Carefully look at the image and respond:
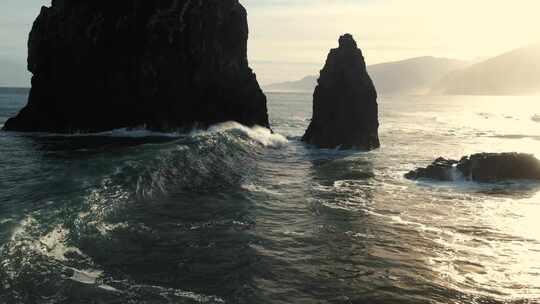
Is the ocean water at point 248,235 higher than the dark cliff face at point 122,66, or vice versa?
the dark cliff face at point 122,66

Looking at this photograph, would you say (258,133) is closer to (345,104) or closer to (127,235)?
(345,104)

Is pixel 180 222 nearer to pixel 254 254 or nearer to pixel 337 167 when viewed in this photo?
pixel 254 254

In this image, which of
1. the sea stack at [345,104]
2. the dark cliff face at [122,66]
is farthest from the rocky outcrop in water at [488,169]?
the dark cliff face at [122,66]

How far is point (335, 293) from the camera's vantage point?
42.7ft

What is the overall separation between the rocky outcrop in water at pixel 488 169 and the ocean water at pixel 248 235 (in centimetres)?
124

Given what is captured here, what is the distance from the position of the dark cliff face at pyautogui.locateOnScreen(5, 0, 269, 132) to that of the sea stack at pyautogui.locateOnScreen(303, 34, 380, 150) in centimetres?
1364

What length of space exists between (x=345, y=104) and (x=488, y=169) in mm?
21154

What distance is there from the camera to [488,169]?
106ft

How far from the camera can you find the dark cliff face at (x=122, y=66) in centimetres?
5728

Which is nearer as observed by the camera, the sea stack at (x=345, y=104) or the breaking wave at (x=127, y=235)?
the breaking wave at (x=127, y=235)

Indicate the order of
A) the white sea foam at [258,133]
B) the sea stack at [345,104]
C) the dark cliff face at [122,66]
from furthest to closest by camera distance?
the dark cliff face at [122,66]
the white sea foam at [258,133]
the sea stack at [345,104]

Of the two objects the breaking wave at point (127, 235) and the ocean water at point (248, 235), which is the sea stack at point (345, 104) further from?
the breaking wave at point (127, 235)

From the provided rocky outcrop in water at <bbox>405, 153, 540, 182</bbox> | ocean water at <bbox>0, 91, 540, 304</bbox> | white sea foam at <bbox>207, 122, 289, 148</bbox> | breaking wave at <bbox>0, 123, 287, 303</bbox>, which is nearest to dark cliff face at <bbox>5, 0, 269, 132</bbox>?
white sea foam at <bbox>207, 122, 289, 148</bbox>

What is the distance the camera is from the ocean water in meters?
13.0
